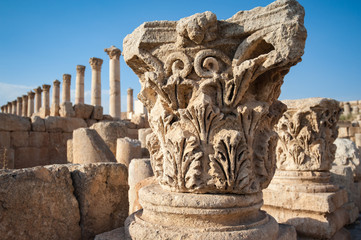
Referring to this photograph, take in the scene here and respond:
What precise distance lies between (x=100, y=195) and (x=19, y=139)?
10.1 metres

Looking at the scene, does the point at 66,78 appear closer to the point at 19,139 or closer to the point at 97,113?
the point at 97,113

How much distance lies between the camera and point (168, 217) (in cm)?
223

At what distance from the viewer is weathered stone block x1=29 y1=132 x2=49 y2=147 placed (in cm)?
1142

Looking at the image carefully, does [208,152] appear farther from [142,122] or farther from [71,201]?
[142,122]

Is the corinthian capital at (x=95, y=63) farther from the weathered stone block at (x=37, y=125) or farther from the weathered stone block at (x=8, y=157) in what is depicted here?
the weathered stone block at (x=8, y=157)

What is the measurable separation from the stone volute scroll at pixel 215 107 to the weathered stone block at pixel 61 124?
10.8m

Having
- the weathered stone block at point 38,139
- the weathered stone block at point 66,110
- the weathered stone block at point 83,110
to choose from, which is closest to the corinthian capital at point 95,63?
the weathered stone block at point 83,110

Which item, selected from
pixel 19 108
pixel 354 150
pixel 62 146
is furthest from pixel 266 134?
pixel 19 108

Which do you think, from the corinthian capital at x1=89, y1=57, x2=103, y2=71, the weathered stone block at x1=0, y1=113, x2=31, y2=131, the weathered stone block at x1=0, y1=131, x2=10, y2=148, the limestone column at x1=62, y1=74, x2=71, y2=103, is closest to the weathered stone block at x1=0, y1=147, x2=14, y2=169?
the weathered stone block at x1=0, y1=131, x2=10, y2=148

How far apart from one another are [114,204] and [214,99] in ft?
4.24

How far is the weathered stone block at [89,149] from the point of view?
6.48 metres

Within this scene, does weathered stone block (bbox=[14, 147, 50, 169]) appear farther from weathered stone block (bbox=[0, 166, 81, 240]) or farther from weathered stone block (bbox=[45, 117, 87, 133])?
weathered stone block (bbox=[0, 166, 81, 240])

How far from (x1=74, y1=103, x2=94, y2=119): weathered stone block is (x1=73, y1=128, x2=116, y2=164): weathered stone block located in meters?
7.24

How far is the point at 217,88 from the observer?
2369 mm
